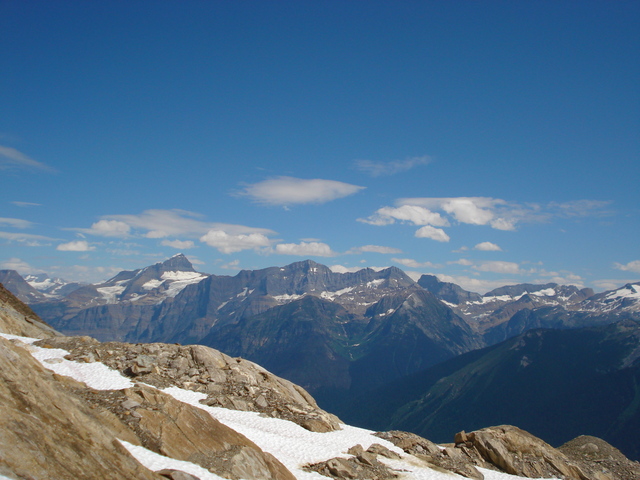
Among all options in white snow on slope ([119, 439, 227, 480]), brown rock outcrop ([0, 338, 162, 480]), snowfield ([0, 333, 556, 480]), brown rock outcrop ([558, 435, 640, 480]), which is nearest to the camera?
brown rock outcrop ([0, 338, 162, 480])

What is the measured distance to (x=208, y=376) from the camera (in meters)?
45.8

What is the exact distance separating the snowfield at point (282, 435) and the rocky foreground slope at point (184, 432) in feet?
0.52

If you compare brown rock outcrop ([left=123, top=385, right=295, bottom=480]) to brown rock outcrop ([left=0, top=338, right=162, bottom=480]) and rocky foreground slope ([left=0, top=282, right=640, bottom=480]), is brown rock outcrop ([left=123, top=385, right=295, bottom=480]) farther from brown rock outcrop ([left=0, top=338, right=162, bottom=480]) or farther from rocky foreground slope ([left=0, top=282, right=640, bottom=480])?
brown rock outcrop ([left=0, top=338, right=162, bottom=480])

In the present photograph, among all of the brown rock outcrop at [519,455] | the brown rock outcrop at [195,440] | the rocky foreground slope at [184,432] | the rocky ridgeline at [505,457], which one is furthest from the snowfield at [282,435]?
the brown rock outcrop at [195,440]

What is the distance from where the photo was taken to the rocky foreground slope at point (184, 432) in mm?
19609

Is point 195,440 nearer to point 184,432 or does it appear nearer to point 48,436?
point 184,432

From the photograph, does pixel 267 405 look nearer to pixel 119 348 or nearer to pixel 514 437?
pixel 119 348

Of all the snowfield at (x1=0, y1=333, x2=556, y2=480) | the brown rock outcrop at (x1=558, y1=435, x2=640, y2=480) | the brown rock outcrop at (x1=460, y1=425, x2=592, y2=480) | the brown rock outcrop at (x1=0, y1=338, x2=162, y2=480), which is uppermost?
the brown rock outcrop at (x1=0, y1=338, x2=162, y2=480)

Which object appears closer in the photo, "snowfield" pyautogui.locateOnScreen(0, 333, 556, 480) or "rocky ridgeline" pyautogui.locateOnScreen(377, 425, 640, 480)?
"snowfield" pyautogui.locateOnScreen(0, 333, 556, 480)

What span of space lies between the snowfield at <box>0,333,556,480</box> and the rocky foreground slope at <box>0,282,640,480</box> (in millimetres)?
157

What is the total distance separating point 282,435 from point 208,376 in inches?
532

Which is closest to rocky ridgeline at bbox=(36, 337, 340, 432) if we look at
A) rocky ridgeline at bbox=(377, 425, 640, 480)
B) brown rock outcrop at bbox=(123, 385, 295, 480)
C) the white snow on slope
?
rocky ridgeline at bbox=(377, 425, 640, 480)

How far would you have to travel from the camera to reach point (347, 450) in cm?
3572

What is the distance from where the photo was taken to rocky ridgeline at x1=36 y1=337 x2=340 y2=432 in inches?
1618
